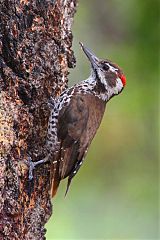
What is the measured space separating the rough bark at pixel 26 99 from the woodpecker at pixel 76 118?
3.8 inches

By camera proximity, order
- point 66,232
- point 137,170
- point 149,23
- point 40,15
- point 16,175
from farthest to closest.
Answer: point 137,170 → point 66,232 → point 149,23 → point 40,15 → point 16,175

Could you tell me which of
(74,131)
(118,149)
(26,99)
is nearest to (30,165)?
(26,99)

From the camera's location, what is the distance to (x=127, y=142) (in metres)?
8.48

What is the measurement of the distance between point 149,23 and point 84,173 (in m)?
2.03

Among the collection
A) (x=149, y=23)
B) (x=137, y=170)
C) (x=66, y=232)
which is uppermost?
(x=149, y=23)

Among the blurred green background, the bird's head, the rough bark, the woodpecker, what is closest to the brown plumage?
the woodpecker

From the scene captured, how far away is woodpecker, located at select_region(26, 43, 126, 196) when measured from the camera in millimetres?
5539

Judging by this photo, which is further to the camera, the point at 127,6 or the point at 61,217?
the point at 61,217

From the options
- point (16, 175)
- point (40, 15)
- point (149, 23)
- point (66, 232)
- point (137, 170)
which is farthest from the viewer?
point (137, 170)

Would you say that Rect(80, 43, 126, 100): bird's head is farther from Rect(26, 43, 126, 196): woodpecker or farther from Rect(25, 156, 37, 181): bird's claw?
Rect(25, 156, 37, 181): bird's claw

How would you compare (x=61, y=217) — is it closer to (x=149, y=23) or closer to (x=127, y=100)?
(x=127, y=100)

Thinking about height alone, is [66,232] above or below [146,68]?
below

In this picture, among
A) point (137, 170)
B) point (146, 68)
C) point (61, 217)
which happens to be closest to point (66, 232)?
point (61, 217)

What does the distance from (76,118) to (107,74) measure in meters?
0.57
